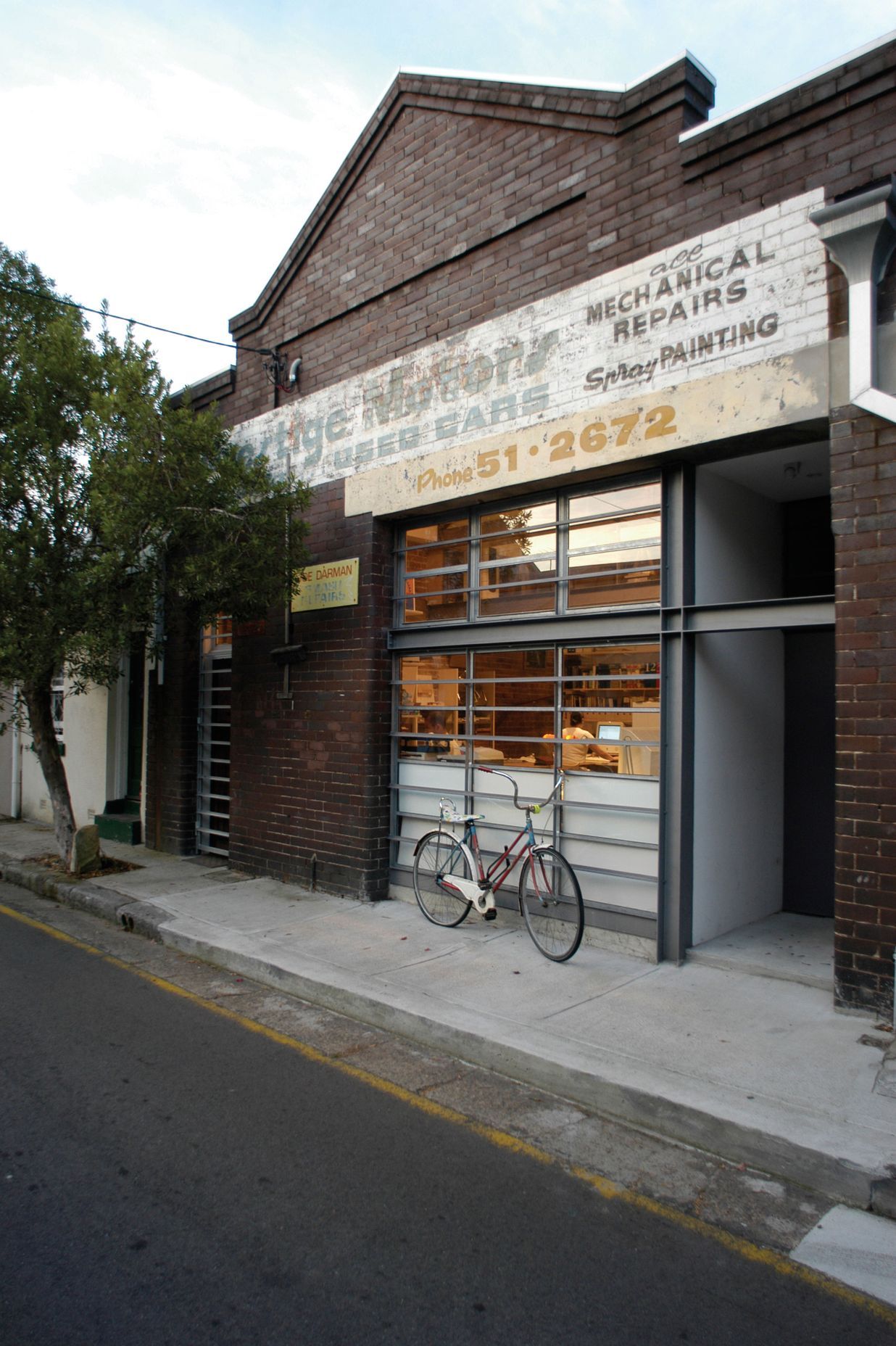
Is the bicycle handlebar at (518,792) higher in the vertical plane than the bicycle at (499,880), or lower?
higher

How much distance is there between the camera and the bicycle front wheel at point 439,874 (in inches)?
302

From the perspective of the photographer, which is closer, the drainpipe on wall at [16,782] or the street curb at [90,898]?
the street curb at [90,898]

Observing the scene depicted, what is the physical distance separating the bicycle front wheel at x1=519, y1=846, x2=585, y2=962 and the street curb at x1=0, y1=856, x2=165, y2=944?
3.29 metres

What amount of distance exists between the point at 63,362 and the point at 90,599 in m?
2.36

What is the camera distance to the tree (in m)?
8.23

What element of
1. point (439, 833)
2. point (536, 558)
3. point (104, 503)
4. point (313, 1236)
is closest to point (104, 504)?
point (104, 503)

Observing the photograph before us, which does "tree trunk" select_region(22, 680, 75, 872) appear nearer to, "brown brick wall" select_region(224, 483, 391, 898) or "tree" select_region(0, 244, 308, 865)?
"tree" select_region(0, 244, 308, 865)

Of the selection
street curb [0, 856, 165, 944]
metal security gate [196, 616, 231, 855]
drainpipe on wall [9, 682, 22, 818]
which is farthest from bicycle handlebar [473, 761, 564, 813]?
drainpipe on wall [9, 682, 22, 818]

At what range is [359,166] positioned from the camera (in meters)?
9.16

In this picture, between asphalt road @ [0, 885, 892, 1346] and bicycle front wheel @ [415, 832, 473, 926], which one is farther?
bicycle front wheel @ [415, 832, 473, 926]

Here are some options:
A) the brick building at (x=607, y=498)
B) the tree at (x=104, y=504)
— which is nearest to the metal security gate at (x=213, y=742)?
the brick building at (x=607, y=498)

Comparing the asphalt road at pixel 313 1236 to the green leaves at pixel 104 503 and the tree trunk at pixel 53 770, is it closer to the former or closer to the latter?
the green leaves at pixel 104 503

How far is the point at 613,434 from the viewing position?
6.77 meters

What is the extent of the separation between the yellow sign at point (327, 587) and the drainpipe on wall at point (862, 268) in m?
4.93
